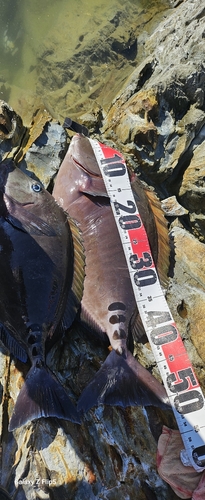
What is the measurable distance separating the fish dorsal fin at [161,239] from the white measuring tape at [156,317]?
0.17 m

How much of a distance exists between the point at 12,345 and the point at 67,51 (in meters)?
4.92

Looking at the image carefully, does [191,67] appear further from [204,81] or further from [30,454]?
[30,454]

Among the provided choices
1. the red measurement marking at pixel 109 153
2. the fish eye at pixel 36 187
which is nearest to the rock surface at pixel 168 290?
the red measurement marking at pixel 109 153

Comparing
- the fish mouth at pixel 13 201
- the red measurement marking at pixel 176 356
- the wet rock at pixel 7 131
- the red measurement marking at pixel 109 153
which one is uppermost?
the wet rock at pixel 7 131

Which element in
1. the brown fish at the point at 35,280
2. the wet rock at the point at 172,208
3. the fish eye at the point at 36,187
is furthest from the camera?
the wet rock at the point at 172,208

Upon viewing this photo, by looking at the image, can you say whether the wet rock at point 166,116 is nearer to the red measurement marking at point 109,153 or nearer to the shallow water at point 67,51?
the red measurement marking at point 109,153

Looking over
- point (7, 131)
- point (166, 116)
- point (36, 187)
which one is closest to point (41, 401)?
point (36, 187)

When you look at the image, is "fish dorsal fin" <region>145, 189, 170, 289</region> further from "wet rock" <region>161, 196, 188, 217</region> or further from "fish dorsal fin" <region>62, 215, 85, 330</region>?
"fish dorsal fin" <region>62, 215, 85, 330</region>

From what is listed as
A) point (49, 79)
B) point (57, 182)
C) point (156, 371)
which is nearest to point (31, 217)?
point (57, 182)

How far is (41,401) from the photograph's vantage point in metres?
2.99

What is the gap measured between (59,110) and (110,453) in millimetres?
4672

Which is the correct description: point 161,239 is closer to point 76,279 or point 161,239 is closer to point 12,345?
point 76,279

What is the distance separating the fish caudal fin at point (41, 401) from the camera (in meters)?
2.92

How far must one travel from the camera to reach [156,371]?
359cm
